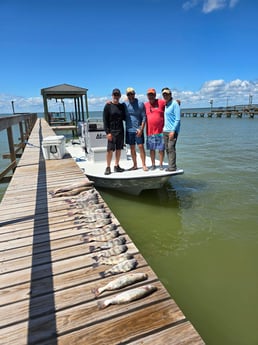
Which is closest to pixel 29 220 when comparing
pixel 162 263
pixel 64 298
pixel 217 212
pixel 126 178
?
pixel 64 298

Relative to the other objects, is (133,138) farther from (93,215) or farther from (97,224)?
(97,224)

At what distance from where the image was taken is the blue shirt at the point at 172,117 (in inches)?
177

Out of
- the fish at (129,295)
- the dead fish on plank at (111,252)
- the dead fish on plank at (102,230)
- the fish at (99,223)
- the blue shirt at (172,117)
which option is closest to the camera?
the fish at (129,295)

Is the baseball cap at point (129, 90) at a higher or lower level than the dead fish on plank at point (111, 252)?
higher

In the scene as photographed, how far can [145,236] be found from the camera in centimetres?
404

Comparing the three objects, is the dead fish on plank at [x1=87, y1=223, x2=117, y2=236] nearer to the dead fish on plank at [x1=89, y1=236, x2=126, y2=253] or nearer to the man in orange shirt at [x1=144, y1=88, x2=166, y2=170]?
the dead fish on plank at [x1=89, y1=236, x2=126, y2=253]

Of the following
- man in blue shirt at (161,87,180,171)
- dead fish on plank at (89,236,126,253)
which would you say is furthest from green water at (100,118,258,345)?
man in blue shirt at (161,87,180,171)

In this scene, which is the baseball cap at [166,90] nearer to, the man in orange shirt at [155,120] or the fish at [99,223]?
the man in orange shirt at [155,120]

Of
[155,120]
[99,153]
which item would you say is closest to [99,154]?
[99,153]

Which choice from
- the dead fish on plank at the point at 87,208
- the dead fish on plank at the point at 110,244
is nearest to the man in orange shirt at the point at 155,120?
the dead fish on plank at the point at 87,208

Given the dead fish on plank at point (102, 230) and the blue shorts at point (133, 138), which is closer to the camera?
the dead fish on plank at point (102, 230)

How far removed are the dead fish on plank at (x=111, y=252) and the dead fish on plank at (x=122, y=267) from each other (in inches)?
5.9

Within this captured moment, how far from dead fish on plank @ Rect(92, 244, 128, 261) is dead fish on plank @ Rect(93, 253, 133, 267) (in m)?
0.03

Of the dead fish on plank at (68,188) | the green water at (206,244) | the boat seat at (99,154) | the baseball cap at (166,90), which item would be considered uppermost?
the baseball cap at (166,90)
